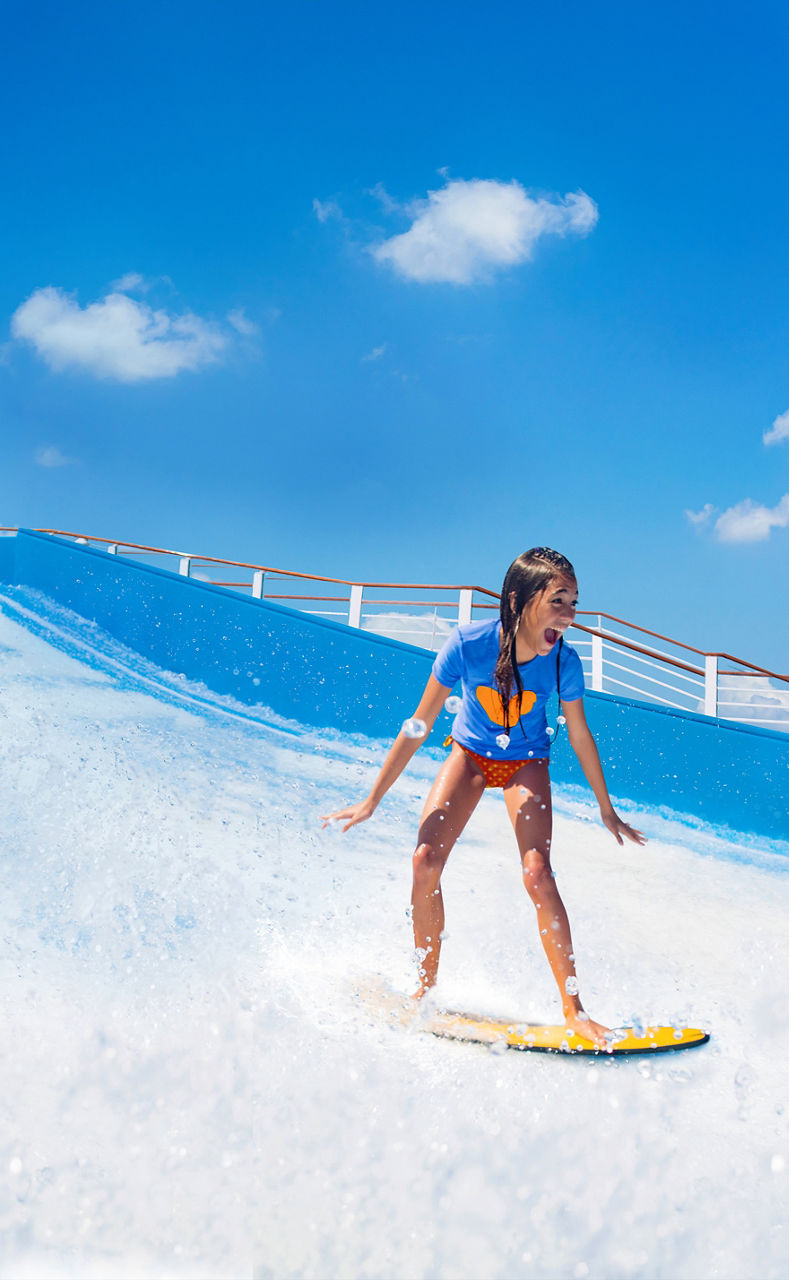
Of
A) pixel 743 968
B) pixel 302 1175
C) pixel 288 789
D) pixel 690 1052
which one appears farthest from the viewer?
pixel 288 789

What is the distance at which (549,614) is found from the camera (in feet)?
8.17

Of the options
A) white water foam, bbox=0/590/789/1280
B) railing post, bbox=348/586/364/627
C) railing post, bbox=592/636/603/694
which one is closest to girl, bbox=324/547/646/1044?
white water foam, bbox=0/590/789/1280

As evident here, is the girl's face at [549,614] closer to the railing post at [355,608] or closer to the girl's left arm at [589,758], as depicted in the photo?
the girl's left arm at [589,758]

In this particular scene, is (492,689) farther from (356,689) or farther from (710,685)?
(710,685)

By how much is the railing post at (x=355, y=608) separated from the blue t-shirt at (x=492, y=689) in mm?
4683

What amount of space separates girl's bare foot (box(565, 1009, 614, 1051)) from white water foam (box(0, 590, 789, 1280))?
8 centimetres

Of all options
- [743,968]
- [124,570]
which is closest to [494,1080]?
[743,968]

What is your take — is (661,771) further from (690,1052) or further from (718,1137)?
(718,1137)

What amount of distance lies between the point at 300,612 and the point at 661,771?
3068 millimetres

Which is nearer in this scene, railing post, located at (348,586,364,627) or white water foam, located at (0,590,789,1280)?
white water foam, located at (0,590,789,1280)

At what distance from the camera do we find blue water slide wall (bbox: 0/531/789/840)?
626 centimetres

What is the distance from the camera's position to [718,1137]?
6.92ft

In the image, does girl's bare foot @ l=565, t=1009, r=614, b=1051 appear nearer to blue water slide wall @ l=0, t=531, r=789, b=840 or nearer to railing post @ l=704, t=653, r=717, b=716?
blue water slide wall @ l=0, t=531, r=789, b=840

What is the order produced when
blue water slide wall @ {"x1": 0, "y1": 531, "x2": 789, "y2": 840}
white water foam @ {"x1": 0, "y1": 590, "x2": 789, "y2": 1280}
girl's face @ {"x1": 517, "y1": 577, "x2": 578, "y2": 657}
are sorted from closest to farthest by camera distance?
white water foam @ {"x1": 0, "y1": 590, "x2": 789, "y2": 1280}
girl's face @ {"x1": 517, "y1": 577, "x2": 578, "y2": 657}
blue water slide wall @ {"x1": 0, "y1": 531, "x2": 789, "y2": 840}
